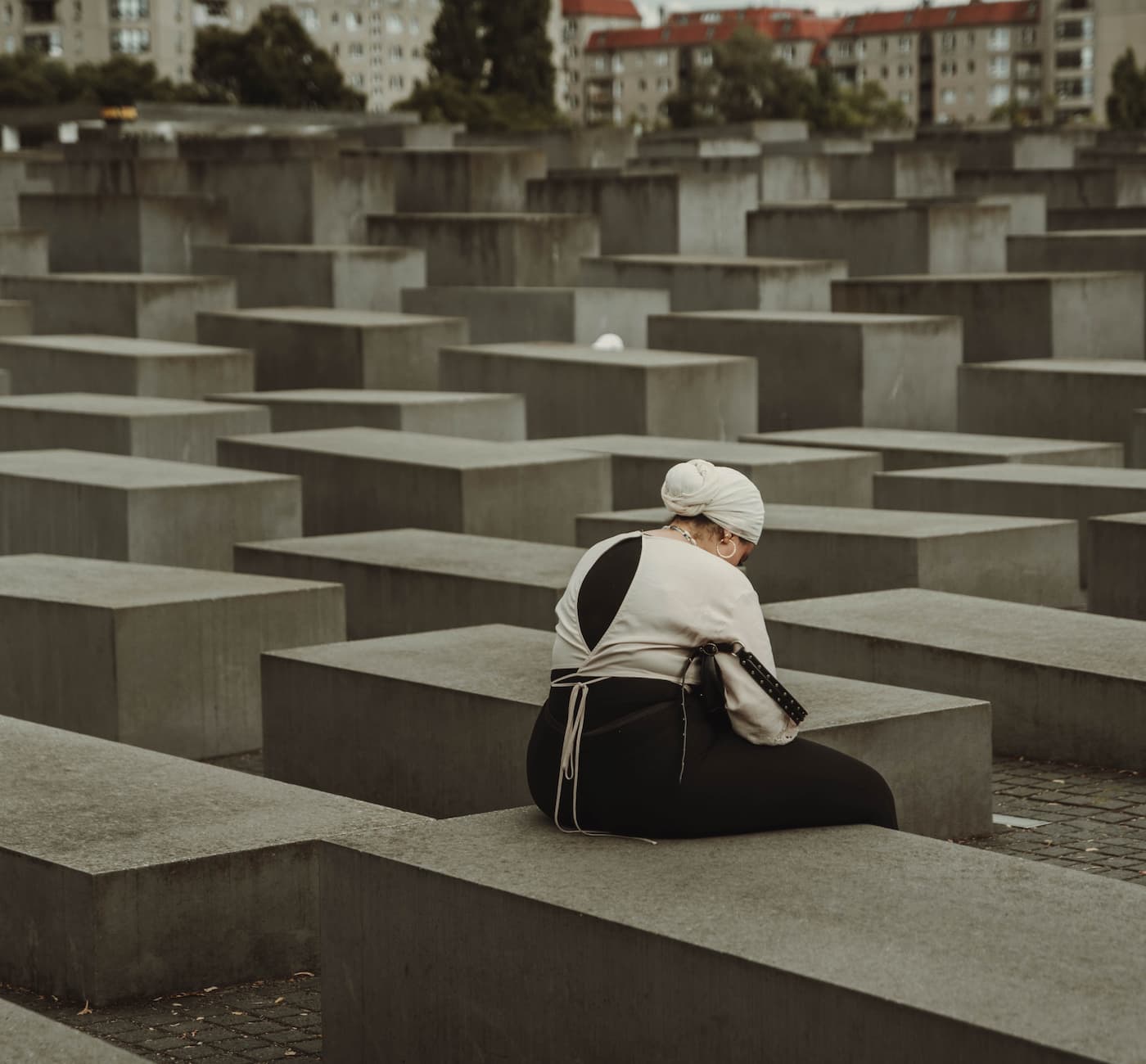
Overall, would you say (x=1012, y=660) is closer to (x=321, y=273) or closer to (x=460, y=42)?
(x=321, y=273)

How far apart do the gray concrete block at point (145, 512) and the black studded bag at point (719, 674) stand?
22.7 ft

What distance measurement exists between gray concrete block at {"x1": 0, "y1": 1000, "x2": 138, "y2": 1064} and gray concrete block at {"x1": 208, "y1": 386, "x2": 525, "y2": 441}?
10.7 meters

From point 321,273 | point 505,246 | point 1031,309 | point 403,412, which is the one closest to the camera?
point 403,412

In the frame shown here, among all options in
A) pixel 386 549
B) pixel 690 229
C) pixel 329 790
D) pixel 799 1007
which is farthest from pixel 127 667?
pixel 690 229

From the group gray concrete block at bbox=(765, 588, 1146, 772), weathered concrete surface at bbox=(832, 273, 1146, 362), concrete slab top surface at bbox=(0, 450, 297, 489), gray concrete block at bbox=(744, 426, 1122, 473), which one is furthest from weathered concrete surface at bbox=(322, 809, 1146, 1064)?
weathered concrete surface at bbox=(832, 273, 1146, 362)

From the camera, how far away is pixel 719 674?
482 centimetres

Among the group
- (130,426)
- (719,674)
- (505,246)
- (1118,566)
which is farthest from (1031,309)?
(719,674)

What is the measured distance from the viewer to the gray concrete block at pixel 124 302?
19625mm

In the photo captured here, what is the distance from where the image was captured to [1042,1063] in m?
3.65

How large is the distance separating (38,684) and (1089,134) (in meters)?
30.2

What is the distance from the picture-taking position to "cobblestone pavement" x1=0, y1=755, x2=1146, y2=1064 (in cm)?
527

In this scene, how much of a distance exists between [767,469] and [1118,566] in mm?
2705

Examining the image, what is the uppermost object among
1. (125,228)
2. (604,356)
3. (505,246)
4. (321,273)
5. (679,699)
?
(125,228)

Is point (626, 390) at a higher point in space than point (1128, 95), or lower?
lower
